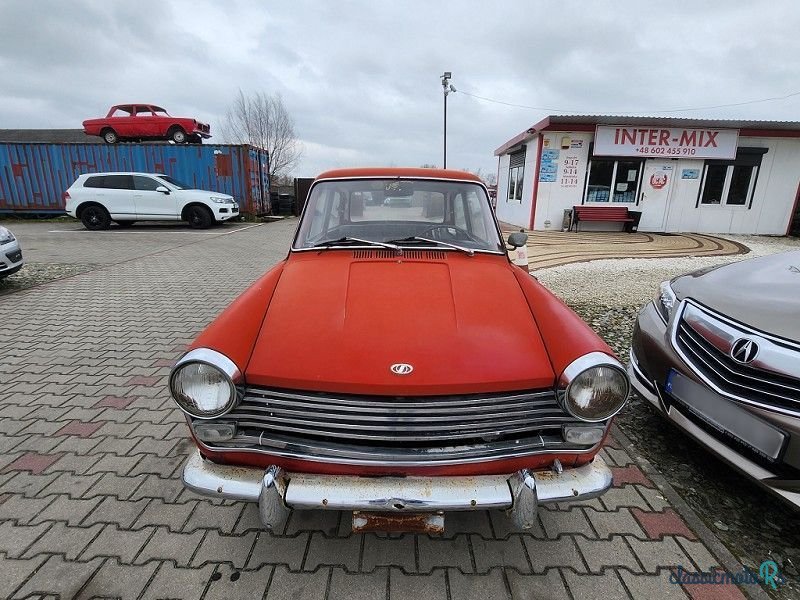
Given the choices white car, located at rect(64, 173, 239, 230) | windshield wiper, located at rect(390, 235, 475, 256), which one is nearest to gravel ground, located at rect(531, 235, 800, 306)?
windshield wiper, located at rect(390, 235, 475, 256)

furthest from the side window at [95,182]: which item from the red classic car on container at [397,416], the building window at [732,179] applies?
the building window at [732,179]

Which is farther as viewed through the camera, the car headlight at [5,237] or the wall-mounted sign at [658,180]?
the wall-mounted sign at [658,180]

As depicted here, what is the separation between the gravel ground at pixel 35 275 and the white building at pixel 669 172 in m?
13.1

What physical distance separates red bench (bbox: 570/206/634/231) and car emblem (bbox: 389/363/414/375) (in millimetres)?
14105

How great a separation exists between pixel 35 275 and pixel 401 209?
26.4 feet

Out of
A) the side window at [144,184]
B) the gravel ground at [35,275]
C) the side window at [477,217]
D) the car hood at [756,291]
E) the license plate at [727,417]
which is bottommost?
the gravel ground at [35,275]

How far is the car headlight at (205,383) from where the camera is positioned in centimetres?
169

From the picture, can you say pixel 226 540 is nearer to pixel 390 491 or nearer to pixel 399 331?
pixel 390 491

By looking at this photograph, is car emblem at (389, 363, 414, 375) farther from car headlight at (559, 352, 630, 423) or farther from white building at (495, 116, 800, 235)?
white building at (495, 116, 800, 235)

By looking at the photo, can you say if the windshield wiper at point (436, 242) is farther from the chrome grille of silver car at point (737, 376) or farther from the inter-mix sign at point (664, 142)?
the inter-mix sign at point (664, 142)

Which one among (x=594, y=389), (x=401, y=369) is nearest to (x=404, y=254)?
(x=401, y=369)

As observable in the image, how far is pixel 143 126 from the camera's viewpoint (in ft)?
58.0

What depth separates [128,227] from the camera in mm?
15305

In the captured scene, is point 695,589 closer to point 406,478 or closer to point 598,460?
point 598,460
